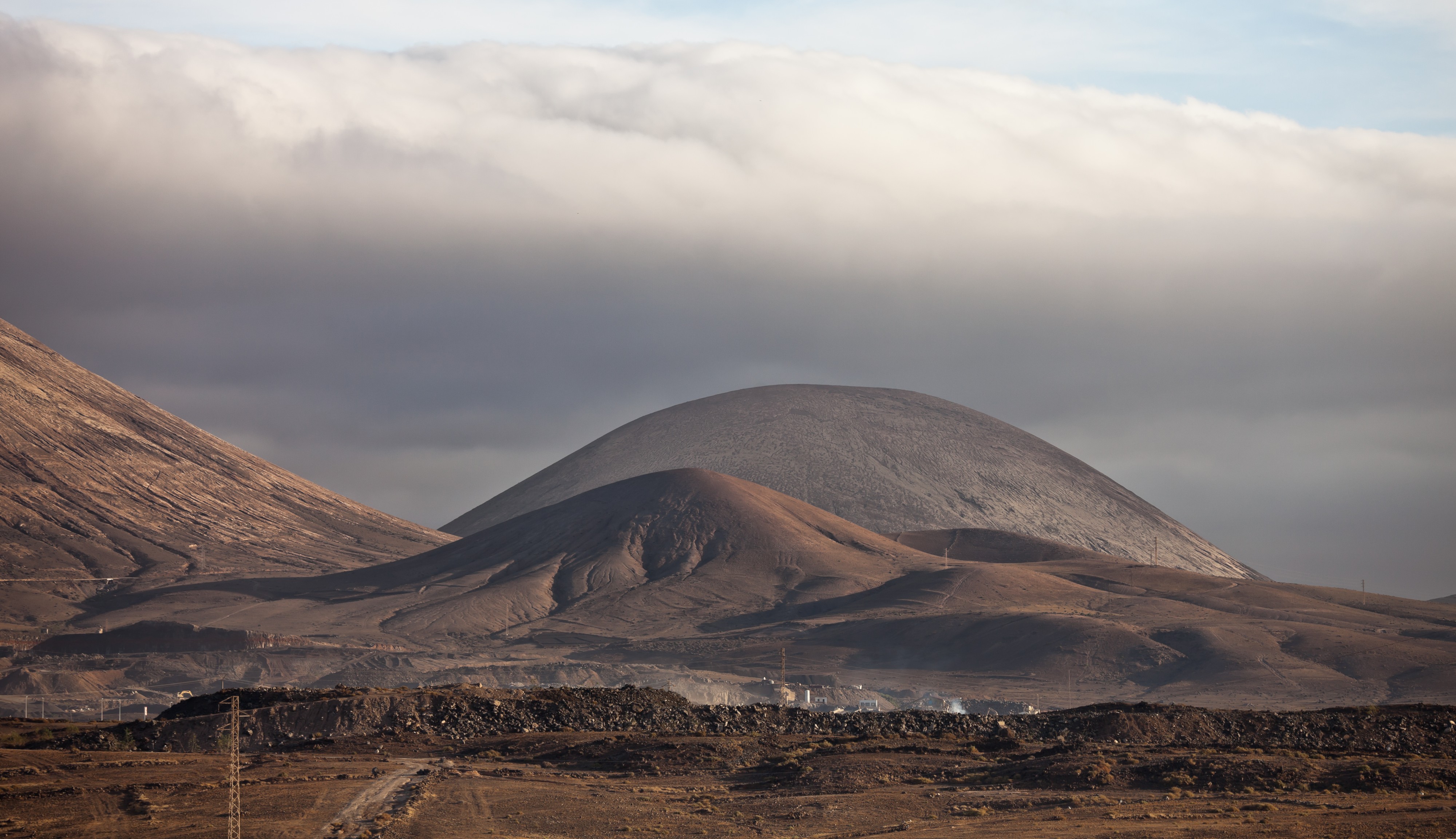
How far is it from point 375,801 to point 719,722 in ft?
67.3

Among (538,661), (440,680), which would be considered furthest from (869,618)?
(440,680)

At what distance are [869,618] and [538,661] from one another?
39048mm

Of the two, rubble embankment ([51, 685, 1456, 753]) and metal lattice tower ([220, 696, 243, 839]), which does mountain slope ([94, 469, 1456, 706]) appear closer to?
rubble embankment ([51, 685, 1456, 753])

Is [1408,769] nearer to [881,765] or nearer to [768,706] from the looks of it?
[881,765]

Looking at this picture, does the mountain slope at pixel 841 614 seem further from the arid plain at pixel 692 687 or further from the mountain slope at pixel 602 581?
the arid plain at pixel 692 687

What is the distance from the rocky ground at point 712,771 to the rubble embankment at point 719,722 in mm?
123

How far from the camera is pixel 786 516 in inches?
7830

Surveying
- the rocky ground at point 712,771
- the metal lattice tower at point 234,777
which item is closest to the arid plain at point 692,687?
the rocky ground at point 712,771

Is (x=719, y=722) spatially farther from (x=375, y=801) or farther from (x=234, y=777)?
(x=234, y=777)

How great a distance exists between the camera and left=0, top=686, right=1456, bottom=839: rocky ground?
125ft

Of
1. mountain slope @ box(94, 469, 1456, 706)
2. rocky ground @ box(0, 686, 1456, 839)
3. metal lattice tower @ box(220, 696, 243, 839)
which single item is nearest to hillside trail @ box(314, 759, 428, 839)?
rocky ground @ box(0, 686, 1456, 839)

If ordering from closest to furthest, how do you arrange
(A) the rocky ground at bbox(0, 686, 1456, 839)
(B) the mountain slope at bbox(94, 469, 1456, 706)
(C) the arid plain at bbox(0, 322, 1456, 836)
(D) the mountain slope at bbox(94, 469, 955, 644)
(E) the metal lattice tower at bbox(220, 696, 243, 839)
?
1. (E) the metal lattice tower at bbox(220, 696, 243, 839)
2. (A) the rocky ground at bbox(0, 686, 1456, 839)
3. (C) the arid plain at bbox(0, 322, 1456, 836)
4. (B) the mountain slope at bbox(94, 469, 1456, 706)
5. (D) the mountain slope at bbox(94, 469, 955, 644)

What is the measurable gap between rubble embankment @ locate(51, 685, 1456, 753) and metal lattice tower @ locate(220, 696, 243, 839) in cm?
77

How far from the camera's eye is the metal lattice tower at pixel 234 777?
2691 cm
